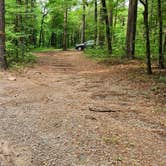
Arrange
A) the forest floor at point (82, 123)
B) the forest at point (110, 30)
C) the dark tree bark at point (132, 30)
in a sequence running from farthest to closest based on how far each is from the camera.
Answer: the dark tree bark at point (132, 30), the forest at point (110, 30), the forest floor at point (82, 123)

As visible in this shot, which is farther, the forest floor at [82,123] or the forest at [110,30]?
the forest at [110,30]

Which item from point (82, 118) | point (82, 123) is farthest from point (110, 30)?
point (82, 123)

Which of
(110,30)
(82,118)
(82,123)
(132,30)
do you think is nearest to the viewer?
(82,123)

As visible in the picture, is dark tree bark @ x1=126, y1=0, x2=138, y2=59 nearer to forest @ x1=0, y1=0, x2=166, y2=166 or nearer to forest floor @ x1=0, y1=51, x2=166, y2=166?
forest @ x1=0, y1=0, x2=166, y2=166

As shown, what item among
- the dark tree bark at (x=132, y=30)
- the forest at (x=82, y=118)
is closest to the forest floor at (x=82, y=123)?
the forest at (x=82, y=118)

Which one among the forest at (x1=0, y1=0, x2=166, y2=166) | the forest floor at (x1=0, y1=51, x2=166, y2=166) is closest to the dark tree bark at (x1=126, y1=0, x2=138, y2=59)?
the forest at (x1=0, y1=0, x2=166, y2=166)

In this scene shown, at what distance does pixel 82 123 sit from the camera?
5.73 metres

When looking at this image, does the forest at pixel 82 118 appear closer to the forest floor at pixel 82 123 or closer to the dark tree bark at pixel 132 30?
the forest floor at pixel 82 123

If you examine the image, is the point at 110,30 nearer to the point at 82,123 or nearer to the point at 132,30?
the point at 132,30

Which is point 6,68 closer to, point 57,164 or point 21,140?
point 21,140

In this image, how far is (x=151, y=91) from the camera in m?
8.49

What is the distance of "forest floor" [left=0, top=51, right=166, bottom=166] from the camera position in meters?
4.36

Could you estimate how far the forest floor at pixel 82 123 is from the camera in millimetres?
4355

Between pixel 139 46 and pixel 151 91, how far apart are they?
Answer: 11.8m
